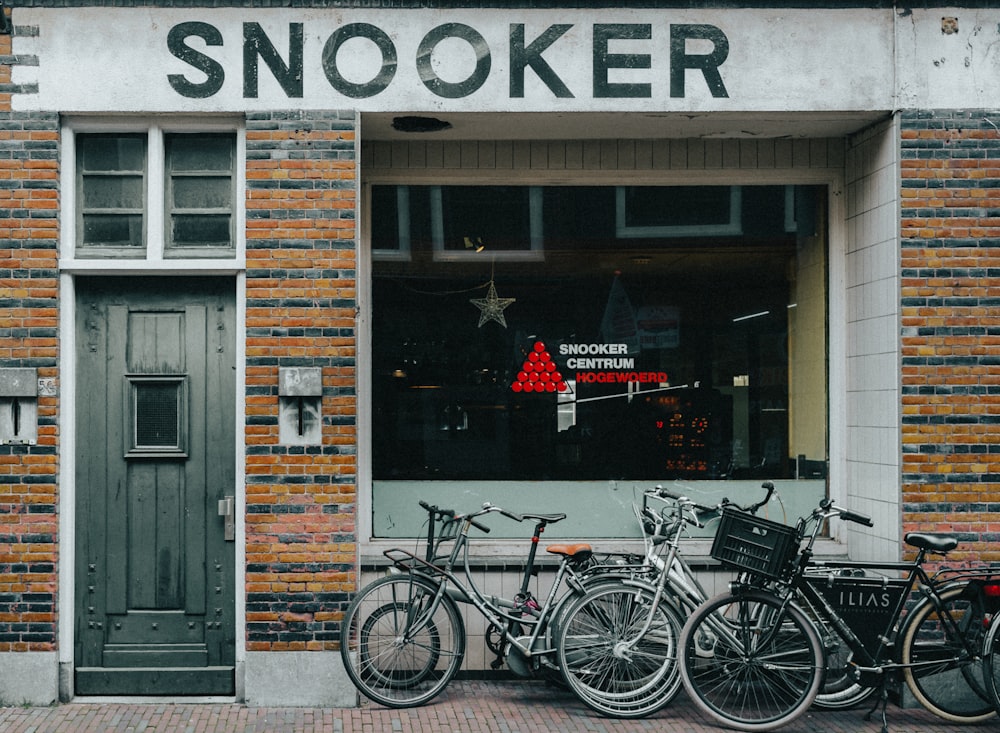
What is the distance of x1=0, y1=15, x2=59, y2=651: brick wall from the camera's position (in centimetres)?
668

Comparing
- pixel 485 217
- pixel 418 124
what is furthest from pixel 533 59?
pixel 485 217

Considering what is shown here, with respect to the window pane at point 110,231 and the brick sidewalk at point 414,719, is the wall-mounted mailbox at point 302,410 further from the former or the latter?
the brick sidewalk at point 414,719

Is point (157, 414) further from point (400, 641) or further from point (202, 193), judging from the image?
point (400, 641)

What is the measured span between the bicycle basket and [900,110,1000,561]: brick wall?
124 cm

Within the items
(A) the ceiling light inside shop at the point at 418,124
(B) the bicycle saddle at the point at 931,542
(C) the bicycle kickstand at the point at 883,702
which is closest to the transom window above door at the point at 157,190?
(A) the ceiling light inside shop at the point at 418,124

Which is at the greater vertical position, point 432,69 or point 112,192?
point 432,69

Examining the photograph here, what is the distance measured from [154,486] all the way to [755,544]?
12.7 ft

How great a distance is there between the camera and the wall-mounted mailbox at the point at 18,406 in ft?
21.8

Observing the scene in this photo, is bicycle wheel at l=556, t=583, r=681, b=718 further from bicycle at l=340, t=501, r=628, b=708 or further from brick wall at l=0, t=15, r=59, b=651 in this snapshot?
brick wall at l=0, t=15, r=59, b=651

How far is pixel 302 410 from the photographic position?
6.75 meters

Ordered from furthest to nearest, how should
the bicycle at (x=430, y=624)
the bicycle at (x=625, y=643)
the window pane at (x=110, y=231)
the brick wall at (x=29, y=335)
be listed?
the window pane at (x=110, y=231)
the brick wall at (x=29, y=335)
the bicycle at (x=430, y=624)
the bicycle at (x=625, y=643)

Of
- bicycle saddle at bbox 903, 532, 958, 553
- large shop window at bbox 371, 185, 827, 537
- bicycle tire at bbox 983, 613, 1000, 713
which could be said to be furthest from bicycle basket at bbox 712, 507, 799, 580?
large shop window at bbox 371, 185, 827, 537

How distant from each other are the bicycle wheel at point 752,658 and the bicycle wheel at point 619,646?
0.26 meters

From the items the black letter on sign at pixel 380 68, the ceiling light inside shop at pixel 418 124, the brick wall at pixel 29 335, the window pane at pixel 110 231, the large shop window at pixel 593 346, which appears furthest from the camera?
the large shop window at pixel 593 346
